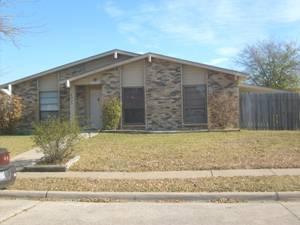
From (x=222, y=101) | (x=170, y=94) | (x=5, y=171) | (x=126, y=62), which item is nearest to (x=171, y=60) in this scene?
(x=170, y=94)

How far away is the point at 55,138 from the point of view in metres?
13.9

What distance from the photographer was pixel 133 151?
1590 cm

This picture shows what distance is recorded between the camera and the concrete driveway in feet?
26.4

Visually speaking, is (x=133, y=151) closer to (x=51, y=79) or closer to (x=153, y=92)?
(x=153, y=92)

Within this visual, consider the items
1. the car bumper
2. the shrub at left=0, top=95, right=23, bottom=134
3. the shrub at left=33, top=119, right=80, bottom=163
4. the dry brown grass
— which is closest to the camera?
the car bumper

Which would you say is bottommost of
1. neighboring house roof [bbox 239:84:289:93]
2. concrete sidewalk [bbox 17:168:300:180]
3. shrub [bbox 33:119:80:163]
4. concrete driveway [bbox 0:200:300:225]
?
concrete driveway [bbox 0:200:300:225]

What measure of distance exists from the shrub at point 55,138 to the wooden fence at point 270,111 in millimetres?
12400

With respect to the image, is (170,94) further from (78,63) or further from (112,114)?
(78,63)

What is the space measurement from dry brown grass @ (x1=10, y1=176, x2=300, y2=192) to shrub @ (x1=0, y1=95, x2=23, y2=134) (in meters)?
14.2

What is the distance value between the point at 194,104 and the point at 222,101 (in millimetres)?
1438

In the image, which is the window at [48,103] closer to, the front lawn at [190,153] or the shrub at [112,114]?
the shrub at [112,114]

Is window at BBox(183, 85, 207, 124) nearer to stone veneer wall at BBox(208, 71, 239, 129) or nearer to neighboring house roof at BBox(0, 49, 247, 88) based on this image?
stone veneer wall at BBox(208, 71, 239, 129)

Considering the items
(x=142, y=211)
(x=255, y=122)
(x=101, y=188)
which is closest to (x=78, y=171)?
(x=101, y=188)

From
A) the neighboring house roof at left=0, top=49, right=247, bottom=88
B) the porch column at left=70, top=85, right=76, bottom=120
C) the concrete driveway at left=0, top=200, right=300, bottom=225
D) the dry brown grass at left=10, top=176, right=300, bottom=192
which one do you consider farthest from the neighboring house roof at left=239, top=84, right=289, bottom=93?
the concrete driveway at left=0, top=200, right=300, bottom=225
